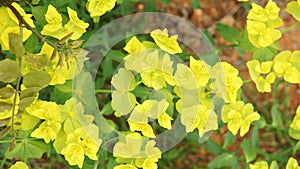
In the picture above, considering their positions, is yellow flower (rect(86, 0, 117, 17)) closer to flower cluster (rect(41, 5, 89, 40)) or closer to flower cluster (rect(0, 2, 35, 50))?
flower cluster (rect(41, 5, 89, 40))

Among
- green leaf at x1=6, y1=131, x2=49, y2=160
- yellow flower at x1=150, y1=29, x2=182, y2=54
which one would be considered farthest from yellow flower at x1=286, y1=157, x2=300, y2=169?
green leaf at x1=6, y1=131, x2=49, y2=160

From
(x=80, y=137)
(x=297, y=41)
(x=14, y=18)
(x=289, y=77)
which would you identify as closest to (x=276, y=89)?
(x=297, y=41)

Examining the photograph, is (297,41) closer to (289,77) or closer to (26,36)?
(289,77)

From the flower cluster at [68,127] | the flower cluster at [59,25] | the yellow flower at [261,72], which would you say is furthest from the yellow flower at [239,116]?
the flower cluster at [59,25]

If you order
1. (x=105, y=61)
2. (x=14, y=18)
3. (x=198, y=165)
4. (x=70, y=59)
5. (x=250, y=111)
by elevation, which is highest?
(x=14, y=18)

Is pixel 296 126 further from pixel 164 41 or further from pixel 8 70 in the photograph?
pixel 8 70
